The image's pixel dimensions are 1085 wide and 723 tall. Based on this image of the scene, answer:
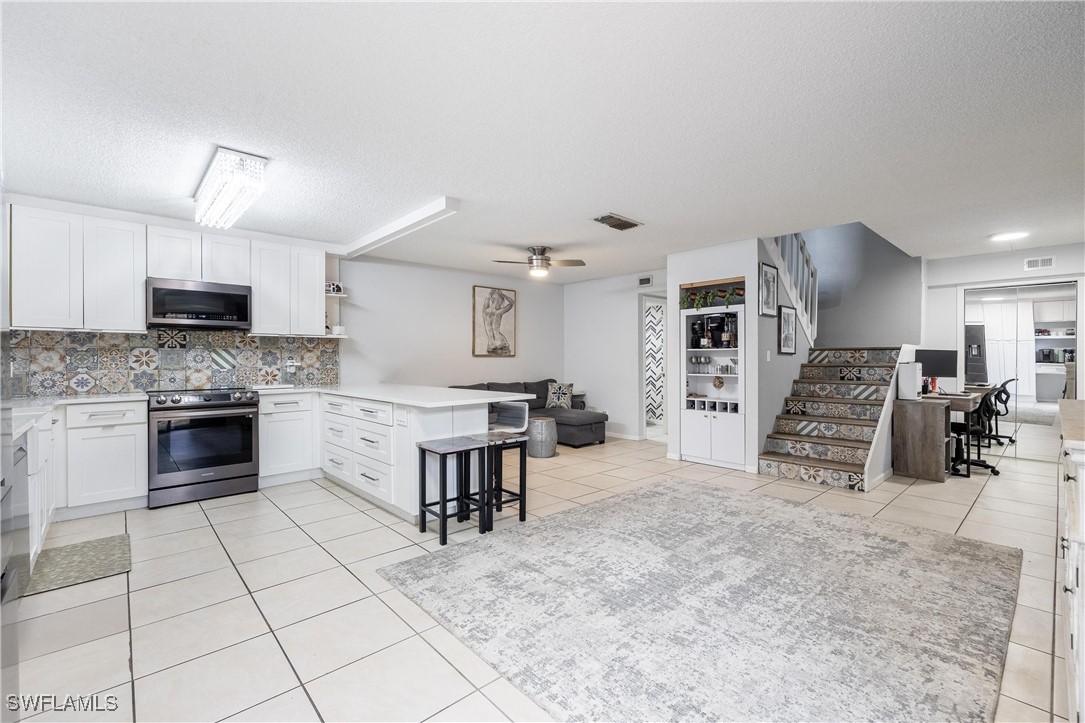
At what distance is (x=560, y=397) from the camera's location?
7.49 m

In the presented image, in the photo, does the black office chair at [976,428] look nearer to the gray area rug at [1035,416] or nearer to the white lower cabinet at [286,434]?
the gray area rug at [1035,416]

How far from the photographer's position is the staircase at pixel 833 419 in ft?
16.2

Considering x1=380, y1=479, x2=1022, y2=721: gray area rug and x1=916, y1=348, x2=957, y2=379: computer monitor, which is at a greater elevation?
x1=916, y1=348, x2=957, y2=379: computer monitor

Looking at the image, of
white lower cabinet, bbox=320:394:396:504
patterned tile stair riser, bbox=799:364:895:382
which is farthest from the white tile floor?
patterned tile stair riser, bbox=799:364:895:382

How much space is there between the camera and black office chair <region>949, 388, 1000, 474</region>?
532cm

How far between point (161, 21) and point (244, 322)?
10.2 ft

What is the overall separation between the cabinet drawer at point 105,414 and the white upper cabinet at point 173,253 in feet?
3.68

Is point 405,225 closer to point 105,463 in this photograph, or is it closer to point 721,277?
point 105,463

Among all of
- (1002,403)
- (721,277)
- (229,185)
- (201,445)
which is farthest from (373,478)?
(1002,403)

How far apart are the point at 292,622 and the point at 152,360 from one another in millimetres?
3426

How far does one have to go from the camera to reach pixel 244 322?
465 centimetres

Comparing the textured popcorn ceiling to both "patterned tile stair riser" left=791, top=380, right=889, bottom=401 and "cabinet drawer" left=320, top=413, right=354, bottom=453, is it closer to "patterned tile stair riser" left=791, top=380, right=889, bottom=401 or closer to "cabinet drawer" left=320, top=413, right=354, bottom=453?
"cabinet drawer" left=320, top=413, right=354, bottom=453

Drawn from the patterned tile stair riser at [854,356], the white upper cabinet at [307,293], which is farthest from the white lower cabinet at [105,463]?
the patterned tile stair riser at [854,356]

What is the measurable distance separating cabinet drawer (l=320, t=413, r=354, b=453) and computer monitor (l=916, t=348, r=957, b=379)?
20.1ft
